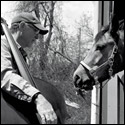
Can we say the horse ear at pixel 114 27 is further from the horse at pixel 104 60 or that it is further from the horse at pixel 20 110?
the horse at pixel 20 110

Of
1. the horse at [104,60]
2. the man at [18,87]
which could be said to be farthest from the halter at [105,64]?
the man at [18,87]

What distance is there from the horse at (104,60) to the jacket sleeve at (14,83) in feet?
4.18

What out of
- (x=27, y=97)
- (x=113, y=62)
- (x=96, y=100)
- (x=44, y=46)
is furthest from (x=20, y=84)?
(x=44, y=46)

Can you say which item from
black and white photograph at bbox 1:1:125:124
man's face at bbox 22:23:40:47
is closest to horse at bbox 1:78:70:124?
black and white photograph at bbox 1:1:125:124

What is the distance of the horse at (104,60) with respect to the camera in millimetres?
3184

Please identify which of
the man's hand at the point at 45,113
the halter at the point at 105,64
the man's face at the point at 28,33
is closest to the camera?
the man's hand at the point at 45,113

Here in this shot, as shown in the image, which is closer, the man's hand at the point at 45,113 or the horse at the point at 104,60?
the man's hand at the point at 45,113

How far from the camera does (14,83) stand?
1.93m

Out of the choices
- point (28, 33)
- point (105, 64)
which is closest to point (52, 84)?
point (28, 33)

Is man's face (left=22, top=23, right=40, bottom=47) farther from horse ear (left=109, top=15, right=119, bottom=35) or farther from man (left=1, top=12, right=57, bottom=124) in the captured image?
horse ear (left=109, top=15, right=119, bottom=35)

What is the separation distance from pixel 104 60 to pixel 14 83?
1.45 metres

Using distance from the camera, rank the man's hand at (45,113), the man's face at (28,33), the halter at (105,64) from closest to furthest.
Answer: the man's hand at (45,113) < the man's face at (28,33) < the halter at (105,64)

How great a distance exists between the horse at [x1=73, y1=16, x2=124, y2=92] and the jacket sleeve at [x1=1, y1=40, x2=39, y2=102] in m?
1.27

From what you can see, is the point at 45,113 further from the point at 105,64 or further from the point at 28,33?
the point at 105,64
